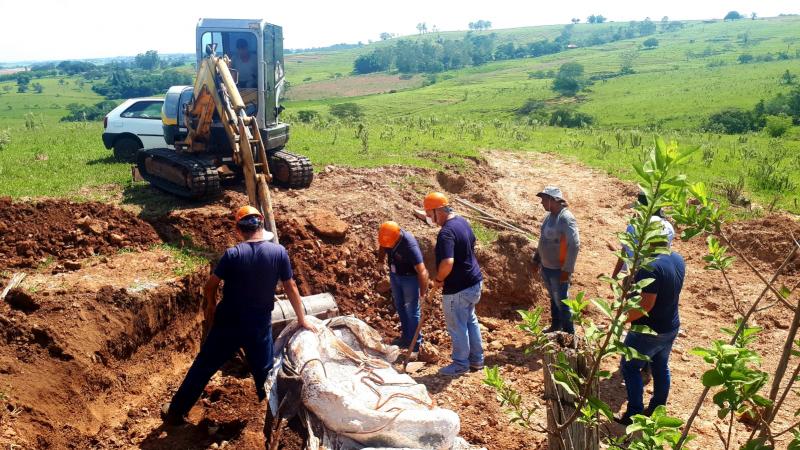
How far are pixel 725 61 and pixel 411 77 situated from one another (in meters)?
40.3

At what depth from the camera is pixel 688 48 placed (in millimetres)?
95125

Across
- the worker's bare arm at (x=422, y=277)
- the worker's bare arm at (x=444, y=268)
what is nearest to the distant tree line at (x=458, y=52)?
the worker's bare arm at (x=422, y=277)

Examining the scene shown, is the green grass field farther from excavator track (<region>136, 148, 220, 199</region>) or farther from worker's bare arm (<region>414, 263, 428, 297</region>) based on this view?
worker's bare arm (<region>414, 263, 428, 297</region>)

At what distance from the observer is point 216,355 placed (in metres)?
5.37

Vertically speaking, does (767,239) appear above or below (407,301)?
below

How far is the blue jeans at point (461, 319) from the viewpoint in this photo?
6.41 meters

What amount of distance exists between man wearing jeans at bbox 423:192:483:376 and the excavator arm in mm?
1967

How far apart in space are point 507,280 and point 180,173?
5056mm

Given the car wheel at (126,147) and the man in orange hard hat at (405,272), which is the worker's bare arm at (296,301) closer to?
the man in orange hard hat at (405,272)

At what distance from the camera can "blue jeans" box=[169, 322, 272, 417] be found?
17.5ft

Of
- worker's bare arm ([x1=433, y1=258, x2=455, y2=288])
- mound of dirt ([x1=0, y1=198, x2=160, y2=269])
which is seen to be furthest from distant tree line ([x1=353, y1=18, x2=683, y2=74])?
worker's bare arm ([x1=433, y1=258, x2=455, y2=288])

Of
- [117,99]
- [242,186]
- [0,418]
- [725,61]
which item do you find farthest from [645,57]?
[0,418]

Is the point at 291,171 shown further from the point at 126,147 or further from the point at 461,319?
the point at 126,147

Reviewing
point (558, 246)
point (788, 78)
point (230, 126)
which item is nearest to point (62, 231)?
point (230, 126)
